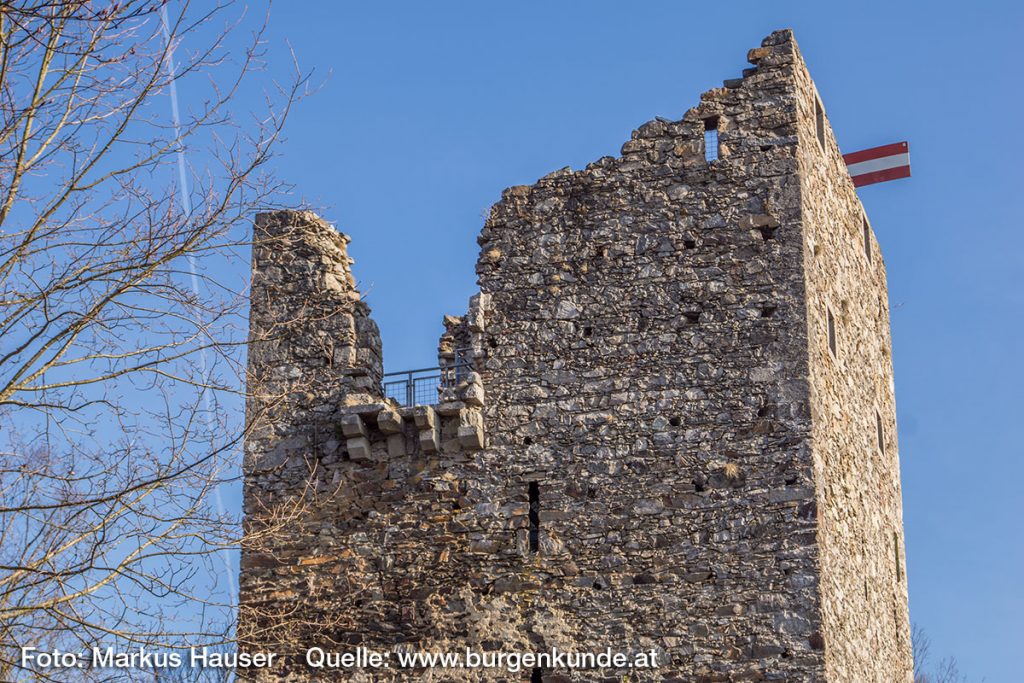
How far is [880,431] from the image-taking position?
1772 centimetres

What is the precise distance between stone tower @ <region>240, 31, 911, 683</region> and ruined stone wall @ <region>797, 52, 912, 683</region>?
62 mm

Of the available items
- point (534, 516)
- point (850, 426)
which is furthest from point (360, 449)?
point (850, 426)

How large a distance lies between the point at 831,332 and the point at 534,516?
3141mm

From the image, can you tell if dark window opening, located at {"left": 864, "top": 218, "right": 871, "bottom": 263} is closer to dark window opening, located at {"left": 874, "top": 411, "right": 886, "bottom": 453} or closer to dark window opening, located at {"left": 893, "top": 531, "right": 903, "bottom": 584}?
dark window opening, located at {"left": 874, "top": 411, "right": 886, "bottom": 453}

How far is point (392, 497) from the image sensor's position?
15.1 meters

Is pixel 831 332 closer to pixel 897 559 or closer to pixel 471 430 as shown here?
pixel 471 430

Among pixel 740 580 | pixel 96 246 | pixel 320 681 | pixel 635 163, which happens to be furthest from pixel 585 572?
pixel 96 246

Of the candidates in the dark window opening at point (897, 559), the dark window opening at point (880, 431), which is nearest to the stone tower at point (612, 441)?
the dark window opening at point (880, 431)

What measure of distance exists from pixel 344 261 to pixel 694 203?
11.3ft

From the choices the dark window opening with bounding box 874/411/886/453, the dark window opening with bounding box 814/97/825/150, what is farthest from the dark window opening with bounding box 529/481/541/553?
the dark window opening with bounding box 874/411/886/453

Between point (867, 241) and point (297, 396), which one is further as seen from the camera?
point (867, 241)

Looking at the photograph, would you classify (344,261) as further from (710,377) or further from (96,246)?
(96,246)

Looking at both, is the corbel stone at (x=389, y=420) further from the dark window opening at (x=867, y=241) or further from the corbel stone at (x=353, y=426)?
the dark window opening at (x=867, y=241)

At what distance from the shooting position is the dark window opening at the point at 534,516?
14516 millimetres
